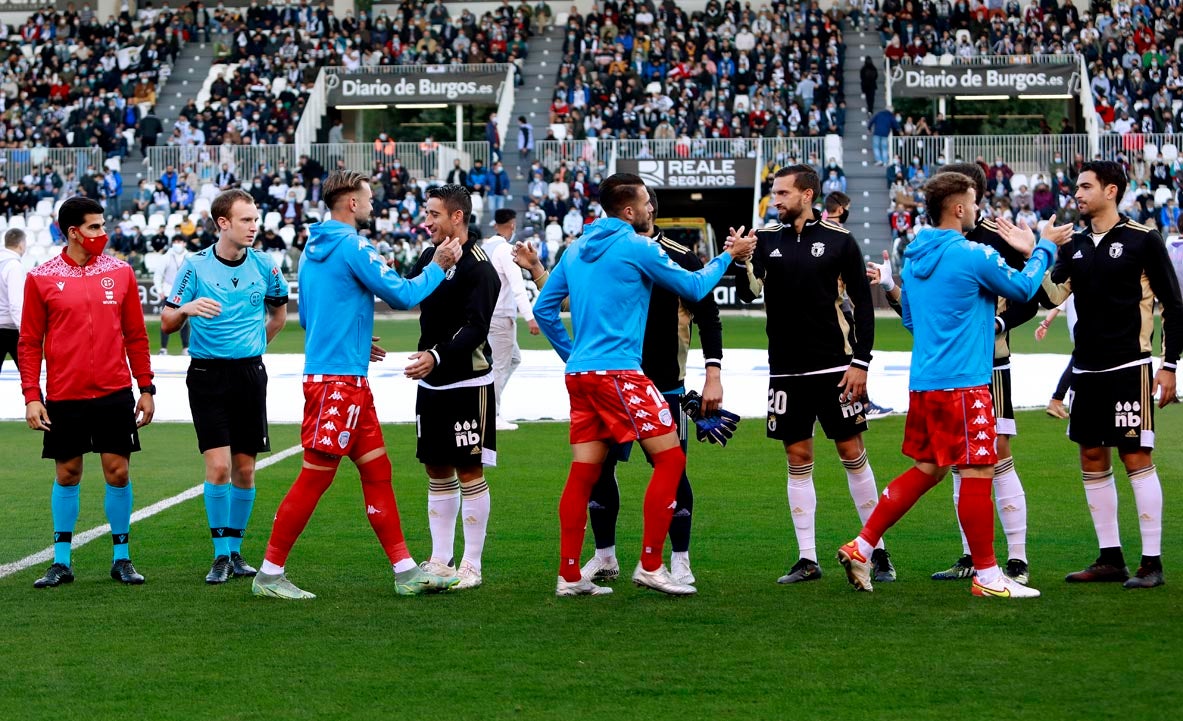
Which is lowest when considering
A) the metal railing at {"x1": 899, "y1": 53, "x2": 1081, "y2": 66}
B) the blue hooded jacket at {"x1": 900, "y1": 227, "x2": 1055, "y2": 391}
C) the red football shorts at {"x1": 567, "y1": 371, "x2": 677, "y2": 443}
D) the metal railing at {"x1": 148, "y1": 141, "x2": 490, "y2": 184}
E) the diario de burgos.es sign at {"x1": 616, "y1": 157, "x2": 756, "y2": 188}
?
the red football shorts at {"x1": 567, "y1": 371, "x2": 677, "y2": 443}

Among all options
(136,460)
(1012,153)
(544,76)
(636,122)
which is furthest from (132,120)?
(136,460)

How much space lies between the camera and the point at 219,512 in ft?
25.0

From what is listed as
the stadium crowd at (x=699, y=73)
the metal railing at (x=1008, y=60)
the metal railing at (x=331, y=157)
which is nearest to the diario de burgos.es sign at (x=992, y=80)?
the metal railing at (x=1008, y=60)

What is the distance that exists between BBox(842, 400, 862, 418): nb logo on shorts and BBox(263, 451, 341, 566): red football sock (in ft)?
8.39

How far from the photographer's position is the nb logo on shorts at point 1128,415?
714cm

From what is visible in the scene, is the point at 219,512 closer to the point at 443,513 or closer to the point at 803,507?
the point at 443,513

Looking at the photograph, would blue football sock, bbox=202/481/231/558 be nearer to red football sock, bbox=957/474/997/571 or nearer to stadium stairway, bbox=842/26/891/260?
red football sock, bbox=957/474/997/571

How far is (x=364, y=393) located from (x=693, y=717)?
Result: 2.79m

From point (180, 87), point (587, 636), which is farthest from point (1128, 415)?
point (180, 87)

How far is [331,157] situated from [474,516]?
118ft

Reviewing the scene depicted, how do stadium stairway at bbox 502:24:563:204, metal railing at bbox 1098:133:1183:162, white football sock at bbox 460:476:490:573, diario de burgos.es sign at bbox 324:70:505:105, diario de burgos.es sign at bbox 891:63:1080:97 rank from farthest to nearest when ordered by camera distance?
diario de burgos.es sign at bbox 324:70:505:105, stadium stairway at bbox 502:24:563:204, diario de burgos.es sign at bbox 891:63:1080:97, metal railing at bbox 1098:133:1183:162, white football sock at bbox 460:476:490:573

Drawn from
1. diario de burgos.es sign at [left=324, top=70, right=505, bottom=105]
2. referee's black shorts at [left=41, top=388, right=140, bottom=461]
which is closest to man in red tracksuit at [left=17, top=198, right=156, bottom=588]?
referee's black shorts at [left=41, top=388, right=140, bottom=461]

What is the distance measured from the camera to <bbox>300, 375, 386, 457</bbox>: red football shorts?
6.91m

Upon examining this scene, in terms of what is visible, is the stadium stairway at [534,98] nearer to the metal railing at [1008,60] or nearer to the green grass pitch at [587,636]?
the metal railing at [1008,60]
